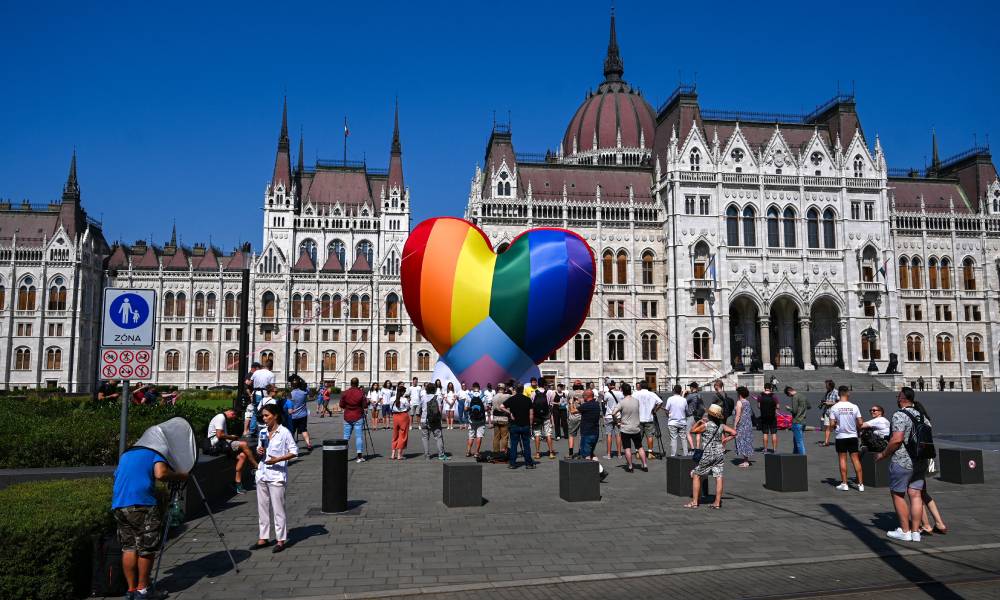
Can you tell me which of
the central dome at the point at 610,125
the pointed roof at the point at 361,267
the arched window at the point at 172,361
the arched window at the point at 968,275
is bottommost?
the arched window at the point at 172,361

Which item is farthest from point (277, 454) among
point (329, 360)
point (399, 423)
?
point (329, 360)

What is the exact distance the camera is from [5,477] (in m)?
10.9

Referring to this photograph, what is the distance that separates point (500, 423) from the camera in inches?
736

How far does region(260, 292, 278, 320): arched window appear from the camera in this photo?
64.5 meters

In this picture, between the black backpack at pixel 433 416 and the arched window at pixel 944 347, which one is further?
the arched window at pixel 944 347

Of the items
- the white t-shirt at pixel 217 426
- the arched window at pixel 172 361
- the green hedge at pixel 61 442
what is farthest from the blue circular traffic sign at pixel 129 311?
the arched window at pixel 172 361

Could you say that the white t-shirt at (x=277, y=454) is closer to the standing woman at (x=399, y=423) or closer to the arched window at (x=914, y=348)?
the standing woman at (x=399, y=423)

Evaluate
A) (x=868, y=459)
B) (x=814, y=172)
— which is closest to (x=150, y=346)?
(x=868, y=459)

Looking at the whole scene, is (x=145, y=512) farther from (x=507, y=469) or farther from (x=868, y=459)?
(x=868, y=459)

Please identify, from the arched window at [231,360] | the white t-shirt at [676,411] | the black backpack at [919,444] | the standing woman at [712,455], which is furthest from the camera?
the arched window at [231,360]

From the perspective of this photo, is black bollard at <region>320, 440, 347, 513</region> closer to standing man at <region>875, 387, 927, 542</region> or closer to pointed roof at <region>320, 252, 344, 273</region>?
standing man at <region>875, 387, 927, 542</region>

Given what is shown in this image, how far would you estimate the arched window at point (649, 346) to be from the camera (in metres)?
60.8

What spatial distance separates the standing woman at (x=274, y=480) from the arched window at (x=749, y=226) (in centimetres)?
5617

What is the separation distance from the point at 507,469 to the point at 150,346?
9921 millimetres
